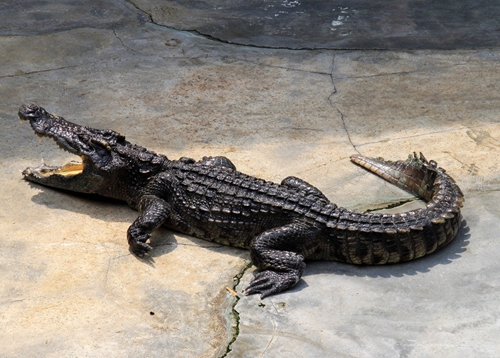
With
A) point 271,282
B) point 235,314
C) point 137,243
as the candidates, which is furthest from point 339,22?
point 235,314

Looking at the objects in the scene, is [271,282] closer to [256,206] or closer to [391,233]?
[256,206]

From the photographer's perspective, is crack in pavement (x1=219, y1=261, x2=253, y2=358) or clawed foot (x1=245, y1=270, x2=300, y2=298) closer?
crack in pavement (x1=219, y1=261, x2=253, y2=358)

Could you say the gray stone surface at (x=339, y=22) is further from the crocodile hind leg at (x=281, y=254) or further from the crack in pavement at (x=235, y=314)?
the crack in pavement at (x=235, y=314)

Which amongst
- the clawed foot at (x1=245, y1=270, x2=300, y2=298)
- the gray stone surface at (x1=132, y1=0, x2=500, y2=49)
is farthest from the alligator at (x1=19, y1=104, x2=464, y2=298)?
the gray stone surface at (x1=132, y1=0, x2=500, y2=49)

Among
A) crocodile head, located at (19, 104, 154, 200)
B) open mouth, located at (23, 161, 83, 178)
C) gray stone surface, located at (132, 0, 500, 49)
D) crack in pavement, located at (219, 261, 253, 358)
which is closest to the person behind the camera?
crack in pavement, located at (219, 261, 253, 358)

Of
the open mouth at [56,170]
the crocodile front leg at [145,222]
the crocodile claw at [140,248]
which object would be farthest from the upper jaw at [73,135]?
the crocodile claw at [140,248]

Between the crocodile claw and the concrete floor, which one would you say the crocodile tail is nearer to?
the concrete floor

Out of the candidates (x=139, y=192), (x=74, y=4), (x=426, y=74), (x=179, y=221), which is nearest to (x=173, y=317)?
(x=179, y=221)
